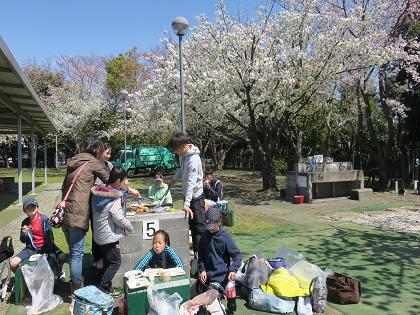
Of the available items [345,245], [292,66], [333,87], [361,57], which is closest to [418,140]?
[333,87]

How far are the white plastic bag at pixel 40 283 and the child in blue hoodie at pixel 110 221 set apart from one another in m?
0.56

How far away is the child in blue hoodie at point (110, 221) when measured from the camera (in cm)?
442

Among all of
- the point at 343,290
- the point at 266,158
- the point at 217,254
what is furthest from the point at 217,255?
the point at 266,158

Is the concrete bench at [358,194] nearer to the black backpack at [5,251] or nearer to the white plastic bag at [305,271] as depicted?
the white plastic bag at [305,271]

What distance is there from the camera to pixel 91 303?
12.9 feet

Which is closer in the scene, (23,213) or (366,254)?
(366,254)

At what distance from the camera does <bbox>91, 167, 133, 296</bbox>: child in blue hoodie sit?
442 centimetres

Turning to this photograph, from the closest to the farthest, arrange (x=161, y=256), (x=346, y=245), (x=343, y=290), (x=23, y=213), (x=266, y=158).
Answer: (x=161, y=256) < (x=343, y=290) < (x=346, y=245) < (x=23, y=213) < (x=266, y=158)

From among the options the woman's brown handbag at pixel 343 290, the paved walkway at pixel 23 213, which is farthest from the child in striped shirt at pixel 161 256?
the paved walkway at pixel 23 213

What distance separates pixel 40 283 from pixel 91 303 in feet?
2.79

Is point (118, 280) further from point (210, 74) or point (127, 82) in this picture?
point (127, 82)

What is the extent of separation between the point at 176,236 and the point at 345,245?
3748 mm

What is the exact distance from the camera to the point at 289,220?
10.1m

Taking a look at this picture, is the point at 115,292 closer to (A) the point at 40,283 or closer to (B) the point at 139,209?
(A) the point at 40,283
